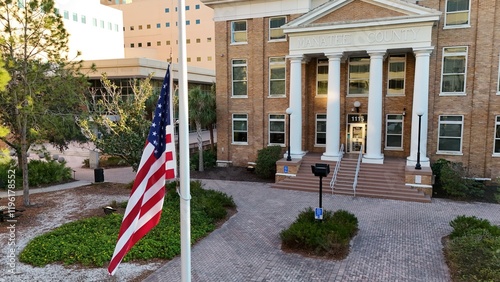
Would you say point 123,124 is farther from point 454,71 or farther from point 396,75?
point 454,71

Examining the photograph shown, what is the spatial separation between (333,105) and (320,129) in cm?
326

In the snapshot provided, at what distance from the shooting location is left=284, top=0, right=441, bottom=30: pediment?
720 inches

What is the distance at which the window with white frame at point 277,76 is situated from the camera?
2320 cm

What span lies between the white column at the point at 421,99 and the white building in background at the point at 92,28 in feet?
159

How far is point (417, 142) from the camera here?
18.7 meters

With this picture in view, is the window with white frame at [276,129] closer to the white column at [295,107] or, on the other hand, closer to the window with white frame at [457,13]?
the white column at [295,107]

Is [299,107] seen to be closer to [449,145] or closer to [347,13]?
[347,13]

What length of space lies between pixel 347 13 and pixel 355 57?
302 centimetres

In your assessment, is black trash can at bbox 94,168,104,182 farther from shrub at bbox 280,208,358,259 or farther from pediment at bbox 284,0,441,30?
shrub at bbox 280,208,358,259

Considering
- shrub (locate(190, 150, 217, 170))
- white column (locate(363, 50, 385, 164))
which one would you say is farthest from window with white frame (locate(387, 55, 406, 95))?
shrub (locate(190, 150, 217, 170))

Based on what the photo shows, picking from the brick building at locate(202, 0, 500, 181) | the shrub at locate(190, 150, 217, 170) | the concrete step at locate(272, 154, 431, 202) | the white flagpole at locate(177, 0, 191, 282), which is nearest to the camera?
the white flagpole at locate(177, 0, 191, 282)

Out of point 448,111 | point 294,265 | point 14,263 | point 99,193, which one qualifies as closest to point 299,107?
point 448,111

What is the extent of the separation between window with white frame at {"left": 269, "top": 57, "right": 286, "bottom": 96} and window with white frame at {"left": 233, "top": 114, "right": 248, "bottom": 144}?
8.23ft

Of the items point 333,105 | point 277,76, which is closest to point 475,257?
point 333,105
